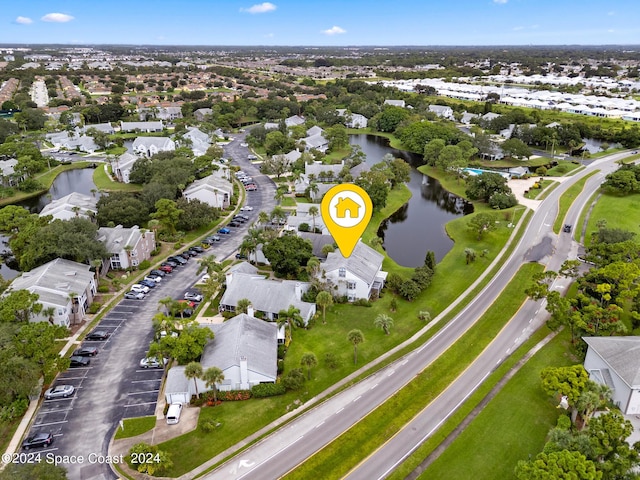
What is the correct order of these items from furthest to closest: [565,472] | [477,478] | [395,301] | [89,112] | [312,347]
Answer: [89,112] < [395,301] < [312,347] < [477,478] < [565,472]

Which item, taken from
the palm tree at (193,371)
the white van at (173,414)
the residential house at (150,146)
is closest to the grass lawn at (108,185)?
the residential house at (150,146)

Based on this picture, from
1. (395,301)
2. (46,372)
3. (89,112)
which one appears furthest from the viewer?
(89,112)

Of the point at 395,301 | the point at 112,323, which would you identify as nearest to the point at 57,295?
the point at 112,323

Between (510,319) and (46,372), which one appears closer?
(46,372)

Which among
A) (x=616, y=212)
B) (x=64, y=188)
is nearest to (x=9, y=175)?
(x=64, y=188)

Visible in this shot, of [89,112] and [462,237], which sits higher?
[89,112]

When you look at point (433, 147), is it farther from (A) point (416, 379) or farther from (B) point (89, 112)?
(B) point (89, 112)

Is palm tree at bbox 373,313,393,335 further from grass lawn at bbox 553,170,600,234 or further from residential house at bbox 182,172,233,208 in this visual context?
residential house at bbox 182,172,233,208
